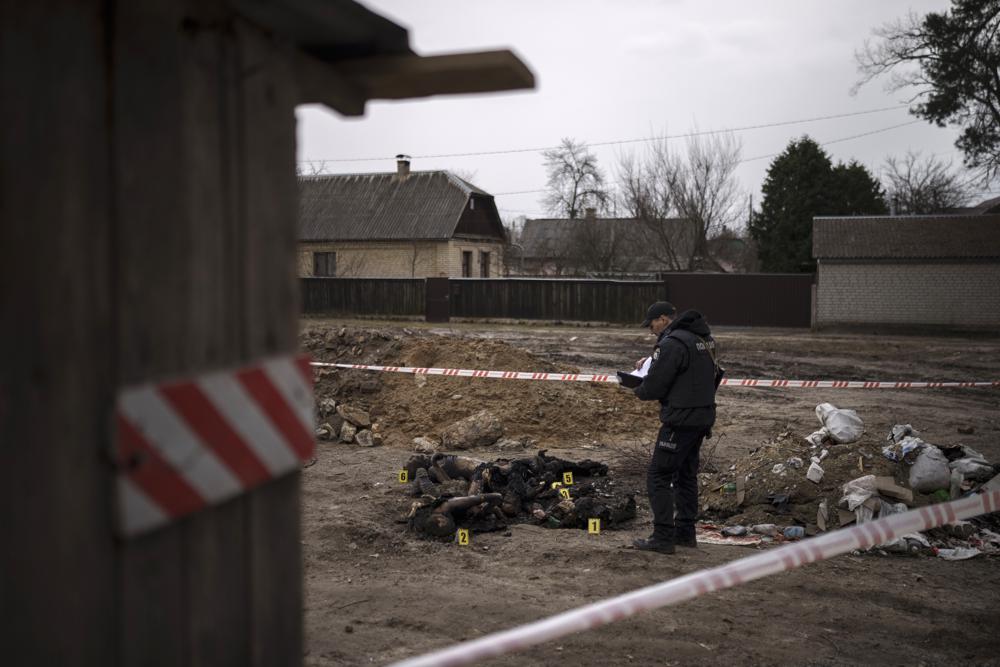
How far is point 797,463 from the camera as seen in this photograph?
8.69 metres

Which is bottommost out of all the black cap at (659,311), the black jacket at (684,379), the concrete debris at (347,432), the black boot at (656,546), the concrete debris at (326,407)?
the black boot at (656,546)

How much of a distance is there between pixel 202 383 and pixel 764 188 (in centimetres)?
4247

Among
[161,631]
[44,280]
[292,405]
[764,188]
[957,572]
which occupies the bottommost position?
[957,572]

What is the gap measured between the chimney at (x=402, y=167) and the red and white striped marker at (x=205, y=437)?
45201 mm

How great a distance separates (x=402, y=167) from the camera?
47.0 meters

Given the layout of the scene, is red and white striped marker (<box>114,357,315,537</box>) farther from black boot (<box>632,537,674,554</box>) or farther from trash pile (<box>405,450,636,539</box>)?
trash pile (<box>405,450,636,539</box>)

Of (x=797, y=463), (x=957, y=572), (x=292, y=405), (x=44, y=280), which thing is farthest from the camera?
(x=797, y=463)

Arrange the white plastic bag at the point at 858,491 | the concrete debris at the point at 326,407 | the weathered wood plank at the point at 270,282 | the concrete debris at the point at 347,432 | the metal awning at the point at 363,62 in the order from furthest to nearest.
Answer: the concrete debris at the point at 326,407 → the concrete debris at the point at 347,432 → the white plastic bag at the point at 858,491 → the metal awning at the point at 363,62 → the weathered wood plank at the point at 270,282

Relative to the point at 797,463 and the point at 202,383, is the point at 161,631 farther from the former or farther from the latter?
the point at 797,463

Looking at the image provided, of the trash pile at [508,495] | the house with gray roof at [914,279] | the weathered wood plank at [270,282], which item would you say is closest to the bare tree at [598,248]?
the house with gray roof at [914,279]

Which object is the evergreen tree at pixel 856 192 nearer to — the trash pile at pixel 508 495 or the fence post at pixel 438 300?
the fence post at pixel 438 300

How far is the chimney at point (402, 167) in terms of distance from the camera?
46625mm

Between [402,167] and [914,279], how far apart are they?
26.6 m

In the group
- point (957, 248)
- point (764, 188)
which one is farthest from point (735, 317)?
point (764, 188)
